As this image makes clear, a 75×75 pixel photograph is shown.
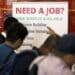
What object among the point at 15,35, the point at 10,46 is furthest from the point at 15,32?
the point at 10,46

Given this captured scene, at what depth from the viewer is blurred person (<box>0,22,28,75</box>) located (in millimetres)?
3047

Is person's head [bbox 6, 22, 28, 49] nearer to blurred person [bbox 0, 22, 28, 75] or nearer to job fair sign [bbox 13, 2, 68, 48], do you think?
blurred person [bbox 0, 22, 28, 75]

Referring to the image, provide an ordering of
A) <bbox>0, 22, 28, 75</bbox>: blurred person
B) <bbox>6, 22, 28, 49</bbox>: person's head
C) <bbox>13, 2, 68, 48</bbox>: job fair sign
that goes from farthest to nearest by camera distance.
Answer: <bbox>13, 2, 68, 48</bbox>: job fair sign
<bbox>6, 22, 28, 49</bbox>: person's head
<bbox>0, 22, 28, 75</bbox>: blurred person

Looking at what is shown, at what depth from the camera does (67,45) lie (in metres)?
2.47

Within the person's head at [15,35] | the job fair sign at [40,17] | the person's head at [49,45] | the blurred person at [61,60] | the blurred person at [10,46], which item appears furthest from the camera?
the job fair sign at [40,17]

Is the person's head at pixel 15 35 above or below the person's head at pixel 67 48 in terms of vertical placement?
below

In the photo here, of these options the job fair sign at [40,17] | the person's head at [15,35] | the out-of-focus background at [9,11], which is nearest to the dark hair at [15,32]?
the person's head at [15,35]

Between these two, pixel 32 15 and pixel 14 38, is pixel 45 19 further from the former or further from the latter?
pixel 14 38

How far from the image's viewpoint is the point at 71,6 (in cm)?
460

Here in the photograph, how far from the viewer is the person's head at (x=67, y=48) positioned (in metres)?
2.43

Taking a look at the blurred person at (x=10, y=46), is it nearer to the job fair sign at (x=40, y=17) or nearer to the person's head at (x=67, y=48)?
the person's head at (x=67, y=48)

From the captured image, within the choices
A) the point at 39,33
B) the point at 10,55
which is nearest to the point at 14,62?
the point at 10,55

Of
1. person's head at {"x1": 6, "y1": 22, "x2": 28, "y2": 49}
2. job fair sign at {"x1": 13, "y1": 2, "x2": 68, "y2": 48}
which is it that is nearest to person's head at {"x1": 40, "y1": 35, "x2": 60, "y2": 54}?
person's head at {"x1": 6, "y1": 22, "x2": 28, "y2": 49}

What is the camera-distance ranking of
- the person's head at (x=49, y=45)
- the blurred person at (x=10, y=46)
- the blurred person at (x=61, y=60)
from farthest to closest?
the blurred person at (x=10, y=46) < the person's head at (x=49, y=45) < the blurred person at (x=61, y=60)
